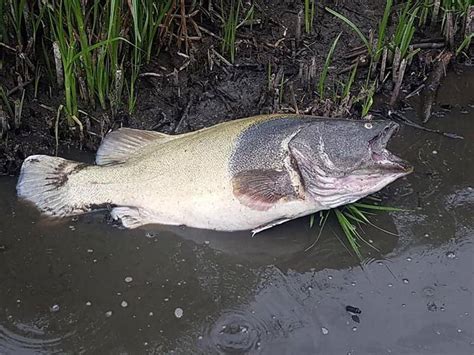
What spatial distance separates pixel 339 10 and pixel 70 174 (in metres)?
2.60

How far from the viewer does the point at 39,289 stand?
11.5ft

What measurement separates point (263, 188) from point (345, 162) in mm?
443

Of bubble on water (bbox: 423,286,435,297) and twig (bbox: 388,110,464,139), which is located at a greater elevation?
twig (bbox: 388,110,464,139)

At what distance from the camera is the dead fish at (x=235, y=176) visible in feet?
12.0

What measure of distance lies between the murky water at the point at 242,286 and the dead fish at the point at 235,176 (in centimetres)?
13

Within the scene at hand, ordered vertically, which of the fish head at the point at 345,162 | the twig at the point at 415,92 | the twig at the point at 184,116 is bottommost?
the twig at the point at 184,116

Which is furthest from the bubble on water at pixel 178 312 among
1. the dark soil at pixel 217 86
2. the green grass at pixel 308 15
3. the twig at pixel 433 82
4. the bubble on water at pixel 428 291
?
the green grass at pixel 308 15

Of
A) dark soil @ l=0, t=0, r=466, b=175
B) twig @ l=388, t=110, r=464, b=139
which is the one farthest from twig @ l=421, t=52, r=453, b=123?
dark soil @ l=0, t=0, r=466, b=175

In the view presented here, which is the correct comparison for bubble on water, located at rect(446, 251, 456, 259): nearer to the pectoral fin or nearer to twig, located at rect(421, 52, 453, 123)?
the pectoral fin

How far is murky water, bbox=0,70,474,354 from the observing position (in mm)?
3250

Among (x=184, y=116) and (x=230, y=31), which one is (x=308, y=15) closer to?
(x=230, y=31)

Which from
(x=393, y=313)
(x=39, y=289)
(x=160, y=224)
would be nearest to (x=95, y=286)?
(x=39, y=289)

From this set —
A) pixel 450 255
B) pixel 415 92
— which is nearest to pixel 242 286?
pixel 450 255

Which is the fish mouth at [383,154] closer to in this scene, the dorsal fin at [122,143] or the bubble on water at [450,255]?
the bubble on water at [450,255]
